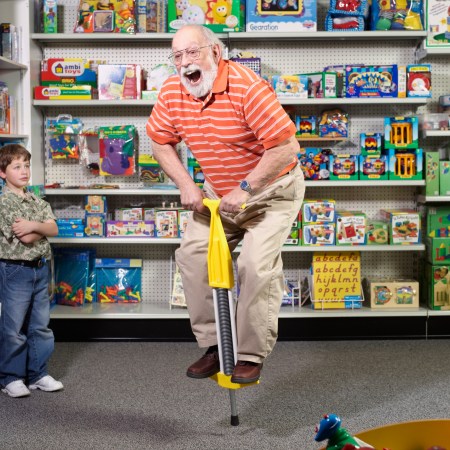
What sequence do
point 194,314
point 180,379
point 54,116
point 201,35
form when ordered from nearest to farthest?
point 201,35 → point 194,314 → point 180,379 → point 54,116

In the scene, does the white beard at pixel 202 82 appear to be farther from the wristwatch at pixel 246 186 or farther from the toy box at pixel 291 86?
the toy box at pixel 291 86

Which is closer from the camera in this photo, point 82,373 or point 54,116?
point 82,373

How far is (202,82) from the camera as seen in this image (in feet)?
9.74

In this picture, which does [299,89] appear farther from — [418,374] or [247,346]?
[247,346]

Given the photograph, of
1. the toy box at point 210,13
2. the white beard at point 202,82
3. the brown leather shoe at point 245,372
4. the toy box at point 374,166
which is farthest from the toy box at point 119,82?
the brown leather shoe at point 245,372

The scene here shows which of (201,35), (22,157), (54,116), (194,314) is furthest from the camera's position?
(54,116)

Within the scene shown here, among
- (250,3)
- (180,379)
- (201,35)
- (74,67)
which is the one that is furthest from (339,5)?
(180,379)

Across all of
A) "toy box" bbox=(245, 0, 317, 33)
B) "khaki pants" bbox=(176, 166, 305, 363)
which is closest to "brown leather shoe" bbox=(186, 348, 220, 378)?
"khaki pants" bbox=(176, 166, 305, 363)

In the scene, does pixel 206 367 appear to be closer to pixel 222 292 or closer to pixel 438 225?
pixel 222 292

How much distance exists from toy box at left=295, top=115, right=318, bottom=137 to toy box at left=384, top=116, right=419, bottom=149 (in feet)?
1.45

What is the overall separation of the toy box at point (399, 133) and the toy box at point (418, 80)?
0.16 meters

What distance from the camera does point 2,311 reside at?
3.67m

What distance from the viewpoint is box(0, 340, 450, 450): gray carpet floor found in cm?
313

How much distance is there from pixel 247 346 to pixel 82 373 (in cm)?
144
